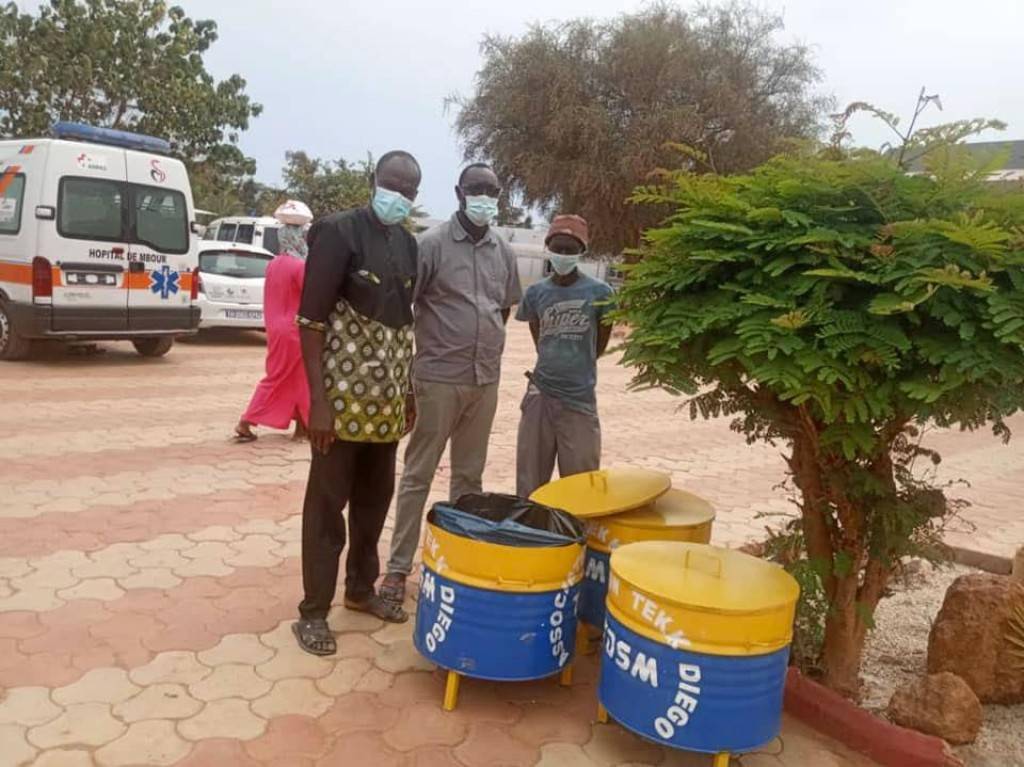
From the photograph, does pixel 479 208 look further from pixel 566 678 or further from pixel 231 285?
pixel 231 285

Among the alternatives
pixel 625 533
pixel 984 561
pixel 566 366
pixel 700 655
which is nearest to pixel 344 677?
pixel 625 533

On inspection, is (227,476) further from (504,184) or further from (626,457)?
(504,184)

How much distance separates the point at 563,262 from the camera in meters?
3.84

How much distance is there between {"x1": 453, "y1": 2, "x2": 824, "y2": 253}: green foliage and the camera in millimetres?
19891

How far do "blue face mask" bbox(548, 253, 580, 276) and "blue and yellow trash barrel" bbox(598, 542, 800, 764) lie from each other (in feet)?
5.52

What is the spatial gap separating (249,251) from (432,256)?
936 centimetres

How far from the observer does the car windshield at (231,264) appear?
11859 mm

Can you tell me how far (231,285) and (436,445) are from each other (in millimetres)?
8917

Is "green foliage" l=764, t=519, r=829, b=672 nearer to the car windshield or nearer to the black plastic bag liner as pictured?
the black plastic bag liner

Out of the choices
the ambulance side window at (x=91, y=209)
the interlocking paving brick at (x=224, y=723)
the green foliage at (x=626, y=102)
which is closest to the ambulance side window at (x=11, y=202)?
the ambulance side window at (x=91, y=209)

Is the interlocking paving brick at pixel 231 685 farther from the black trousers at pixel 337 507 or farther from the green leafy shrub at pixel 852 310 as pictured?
the green leafy shrub at pixel 852 310

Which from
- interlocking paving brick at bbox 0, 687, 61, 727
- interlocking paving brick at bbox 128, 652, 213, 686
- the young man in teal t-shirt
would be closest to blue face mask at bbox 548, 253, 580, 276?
the young man in teal t-shirt

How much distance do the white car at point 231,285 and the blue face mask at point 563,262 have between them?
340 inches

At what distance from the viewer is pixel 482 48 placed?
2205 cm
